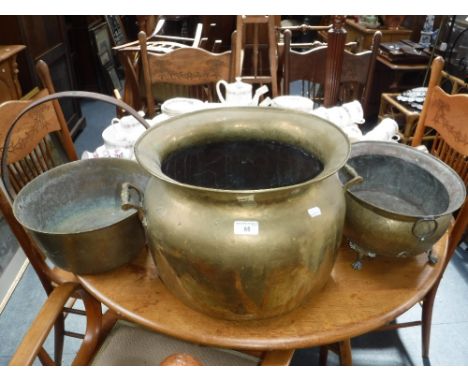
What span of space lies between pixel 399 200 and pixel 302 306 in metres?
0.46

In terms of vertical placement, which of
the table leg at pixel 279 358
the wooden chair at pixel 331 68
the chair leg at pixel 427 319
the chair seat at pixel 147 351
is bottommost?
the chair leg at pixel 427 319

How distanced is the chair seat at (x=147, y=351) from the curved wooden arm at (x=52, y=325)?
5 centimetres

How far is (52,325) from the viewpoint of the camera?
861 millimetres

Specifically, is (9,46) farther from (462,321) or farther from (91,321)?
(462,321)

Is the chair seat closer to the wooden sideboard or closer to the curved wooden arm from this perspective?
the curved wooden arm

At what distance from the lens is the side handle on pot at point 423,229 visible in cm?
80

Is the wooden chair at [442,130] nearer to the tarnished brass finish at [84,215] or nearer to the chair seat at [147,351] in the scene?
the chair seat at [147,351]

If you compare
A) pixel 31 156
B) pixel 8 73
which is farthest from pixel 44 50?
pixel 31 156

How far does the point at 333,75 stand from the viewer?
1938 millimetres

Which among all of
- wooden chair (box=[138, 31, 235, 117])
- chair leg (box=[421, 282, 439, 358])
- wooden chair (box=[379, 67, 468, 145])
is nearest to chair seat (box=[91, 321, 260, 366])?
chair leg (box=[421, 282, 439, 358])

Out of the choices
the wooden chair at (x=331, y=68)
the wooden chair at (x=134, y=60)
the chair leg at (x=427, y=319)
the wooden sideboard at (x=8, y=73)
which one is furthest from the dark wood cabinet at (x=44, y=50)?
the chair leg at (x=427, y=319)

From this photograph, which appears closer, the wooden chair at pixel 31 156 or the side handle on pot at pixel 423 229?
the side handle on pot at pixel 423 229

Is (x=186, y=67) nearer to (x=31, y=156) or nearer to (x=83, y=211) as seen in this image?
(x=31, y=156)

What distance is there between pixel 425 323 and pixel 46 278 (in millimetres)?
1355
